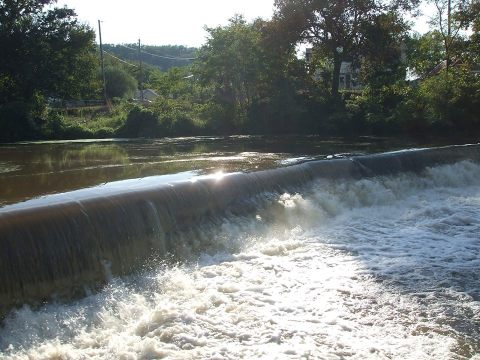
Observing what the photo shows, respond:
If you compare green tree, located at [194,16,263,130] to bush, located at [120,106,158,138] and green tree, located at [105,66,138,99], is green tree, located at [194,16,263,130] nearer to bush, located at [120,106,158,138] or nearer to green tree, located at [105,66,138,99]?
bush, located at [120,106,158,138]

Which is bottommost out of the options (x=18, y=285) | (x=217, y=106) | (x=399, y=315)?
(x=399, y=315)

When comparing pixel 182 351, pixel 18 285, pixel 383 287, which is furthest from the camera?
pixel 383 287

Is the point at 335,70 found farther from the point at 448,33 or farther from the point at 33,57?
the point at 33,57

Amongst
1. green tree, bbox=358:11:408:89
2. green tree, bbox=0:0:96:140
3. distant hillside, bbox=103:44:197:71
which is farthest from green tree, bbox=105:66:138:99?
green tree, bbox=358:11:408:89

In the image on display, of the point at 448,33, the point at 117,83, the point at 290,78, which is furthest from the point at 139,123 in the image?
the point at 117,83

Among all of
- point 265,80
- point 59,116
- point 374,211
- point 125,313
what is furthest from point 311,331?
point 59,116

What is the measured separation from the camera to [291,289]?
573 centimetres

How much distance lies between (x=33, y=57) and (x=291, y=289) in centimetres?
2397

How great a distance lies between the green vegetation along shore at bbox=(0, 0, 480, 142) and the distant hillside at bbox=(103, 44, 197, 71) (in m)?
67.4

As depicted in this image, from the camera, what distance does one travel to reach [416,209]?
31.8 ft

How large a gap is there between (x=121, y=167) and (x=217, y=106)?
44.4 ft

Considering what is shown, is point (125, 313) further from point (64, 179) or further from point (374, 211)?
point (374, 211)

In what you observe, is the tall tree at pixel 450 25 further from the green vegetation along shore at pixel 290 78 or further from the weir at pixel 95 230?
the weir at pixel 95 230

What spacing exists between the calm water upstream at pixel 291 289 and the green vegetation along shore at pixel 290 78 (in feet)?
38.9
